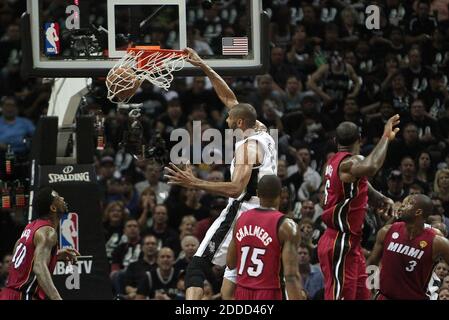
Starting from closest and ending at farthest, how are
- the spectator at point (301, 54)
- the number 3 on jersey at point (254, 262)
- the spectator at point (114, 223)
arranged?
1. the number 3 on jersey at point (254, 262)
2. the spectator at point (114, 223)
3. the spectator at point (301, 54)

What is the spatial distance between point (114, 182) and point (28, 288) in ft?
16.9

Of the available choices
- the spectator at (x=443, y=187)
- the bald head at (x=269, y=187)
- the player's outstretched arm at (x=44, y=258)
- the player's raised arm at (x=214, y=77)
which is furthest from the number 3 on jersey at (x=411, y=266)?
the spectator at (x=443, y=187)

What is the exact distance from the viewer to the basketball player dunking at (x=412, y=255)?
10523 millimetres

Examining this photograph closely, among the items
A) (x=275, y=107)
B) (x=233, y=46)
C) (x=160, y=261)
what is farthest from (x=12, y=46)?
(x=233, y=46)

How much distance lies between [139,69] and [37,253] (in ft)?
6.60

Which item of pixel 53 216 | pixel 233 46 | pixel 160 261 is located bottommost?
pixel 160 261

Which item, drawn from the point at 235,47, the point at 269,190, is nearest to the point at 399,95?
the point at 235,47

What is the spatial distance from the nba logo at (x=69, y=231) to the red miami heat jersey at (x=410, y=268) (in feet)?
12.4

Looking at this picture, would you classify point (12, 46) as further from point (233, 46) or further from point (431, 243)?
point (431, 243)

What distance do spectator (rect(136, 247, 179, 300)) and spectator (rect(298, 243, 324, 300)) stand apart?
145 cm

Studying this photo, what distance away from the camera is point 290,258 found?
9562 millimetres

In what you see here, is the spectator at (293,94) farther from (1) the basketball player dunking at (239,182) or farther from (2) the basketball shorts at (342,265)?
(2) the basketball shorts at (342,265)

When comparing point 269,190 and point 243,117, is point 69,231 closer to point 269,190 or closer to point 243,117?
point 243,117
